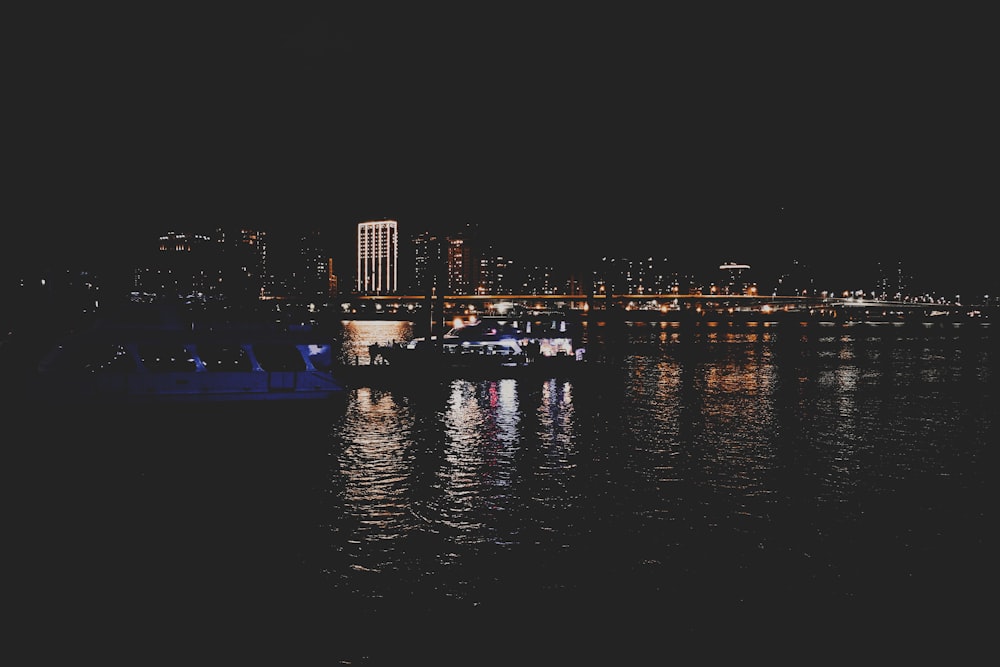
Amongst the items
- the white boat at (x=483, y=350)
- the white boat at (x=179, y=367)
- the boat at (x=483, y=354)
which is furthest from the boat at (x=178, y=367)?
the white boat at (x=483, y=350)

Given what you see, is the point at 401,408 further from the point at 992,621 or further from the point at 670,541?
the point at 992,621

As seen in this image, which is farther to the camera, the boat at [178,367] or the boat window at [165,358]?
the boat window at [165,358]

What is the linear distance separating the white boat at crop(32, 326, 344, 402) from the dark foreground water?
2.92ft

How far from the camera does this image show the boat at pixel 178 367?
29828 millimetres

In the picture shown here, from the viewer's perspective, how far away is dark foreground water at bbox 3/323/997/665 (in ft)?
37.7

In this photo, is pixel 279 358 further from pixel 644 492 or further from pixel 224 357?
pixel 644 492

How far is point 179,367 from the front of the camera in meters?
31.9

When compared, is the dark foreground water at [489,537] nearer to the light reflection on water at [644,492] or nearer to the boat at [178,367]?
the light reflection on water at [644,492]

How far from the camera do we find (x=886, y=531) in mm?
16875

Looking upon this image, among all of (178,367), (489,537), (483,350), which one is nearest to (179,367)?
(178,367)

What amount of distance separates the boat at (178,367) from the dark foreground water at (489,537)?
2.73ft

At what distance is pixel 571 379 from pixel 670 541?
3326 cm

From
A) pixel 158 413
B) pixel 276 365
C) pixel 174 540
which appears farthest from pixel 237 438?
pixel 174 540

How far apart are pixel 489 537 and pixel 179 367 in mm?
19971
